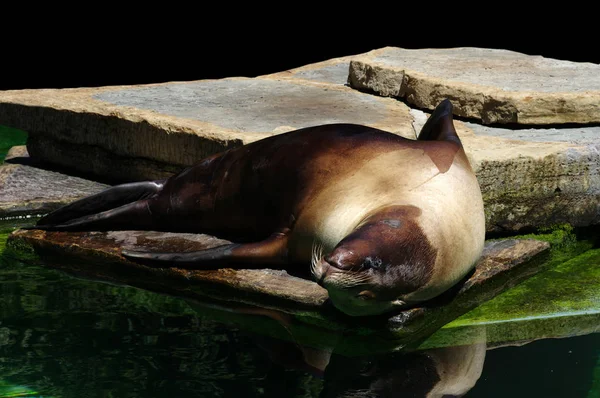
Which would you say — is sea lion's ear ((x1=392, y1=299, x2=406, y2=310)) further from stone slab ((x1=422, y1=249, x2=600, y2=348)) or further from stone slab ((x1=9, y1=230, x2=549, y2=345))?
stone slab ((x1=422, y1=249, x2=600, y2=348))

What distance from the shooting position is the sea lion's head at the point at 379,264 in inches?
149

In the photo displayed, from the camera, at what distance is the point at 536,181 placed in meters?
5.26

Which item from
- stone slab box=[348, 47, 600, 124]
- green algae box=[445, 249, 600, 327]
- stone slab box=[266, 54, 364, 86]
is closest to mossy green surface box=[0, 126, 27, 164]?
stone slab box=[266, 54, 364, 86]

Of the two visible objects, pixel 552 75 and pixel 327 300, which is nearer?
pixel 327 300

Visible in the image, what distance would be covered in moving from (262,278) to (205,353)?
2.08 ft

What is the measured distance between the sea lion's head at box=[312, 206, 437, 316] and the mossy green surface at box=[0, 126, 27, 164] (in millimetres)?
3820

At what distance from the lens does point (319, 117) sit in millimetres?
5926

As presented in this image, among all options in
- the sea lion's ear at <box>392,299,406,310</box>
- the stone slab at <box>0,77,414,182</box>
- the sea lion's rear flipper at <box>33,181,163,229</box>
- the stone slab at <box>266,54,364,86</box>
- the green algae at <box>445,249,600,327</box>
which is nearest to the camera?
the sea lion's ear at <box>392,299,406,310</box>

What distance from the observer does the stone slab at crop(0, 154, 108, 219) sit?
5871mm

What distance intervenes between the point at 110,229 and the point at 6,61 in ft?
22.2

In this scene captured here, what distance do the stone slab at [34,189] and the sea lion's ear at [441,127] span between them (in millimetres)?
1859

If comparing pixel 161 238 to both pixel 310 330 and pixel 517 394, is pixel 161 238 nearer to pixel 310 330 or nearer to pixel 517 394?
pixel 310 330

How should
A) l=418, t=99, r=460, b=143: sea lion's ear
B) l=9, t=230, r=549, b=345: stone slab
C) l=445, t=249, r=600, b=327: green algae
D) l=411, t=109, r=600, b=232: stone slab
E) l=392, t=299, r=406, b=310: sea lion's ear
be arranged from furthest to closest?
l=411, t=109, r=600, b=232: stone slab
l=418, t=99, r=460, b=143: sea lion's ear
l=445, t=249, r=600, b=327: green algae
l=9, t=230, r=549, b=345: stone slab
l=392, t=299, r=406, b=310: sea lion's ear

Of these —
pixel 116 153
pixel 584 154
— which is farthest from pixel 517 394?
pixel 116 153
